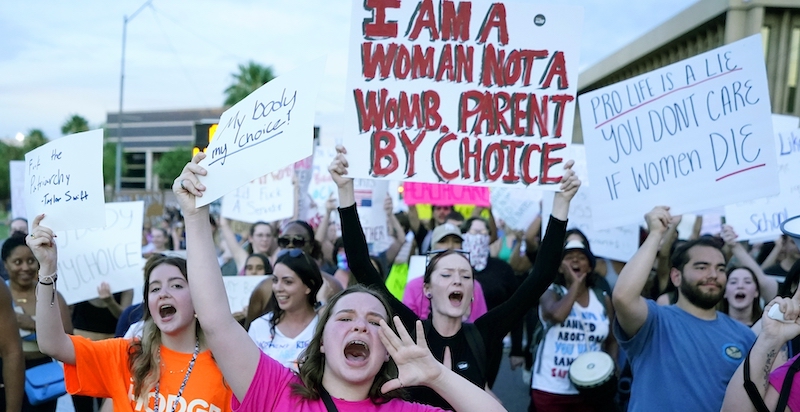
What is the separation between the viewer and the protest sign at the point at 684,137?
3494 mm

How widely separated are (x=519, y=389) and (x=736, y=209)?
3.23 m

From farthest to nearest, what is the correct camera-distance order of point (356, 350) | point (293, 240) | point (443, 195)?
point (443, 195)
point (293, 240)
point (356, 350)

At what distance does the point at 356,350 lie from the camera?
2.47 metres

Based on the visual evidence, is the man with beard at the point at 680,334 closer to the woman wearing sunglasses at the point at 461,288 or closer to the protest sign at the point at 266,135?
the woman wearing sunglasses at the point at 461,288

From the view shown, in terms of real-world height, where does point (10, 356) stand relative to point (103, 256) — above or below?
below

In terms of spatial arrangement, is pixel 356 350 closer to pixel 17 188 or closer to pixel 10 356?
pixel 10 356

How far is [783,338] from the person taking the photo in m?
2.75

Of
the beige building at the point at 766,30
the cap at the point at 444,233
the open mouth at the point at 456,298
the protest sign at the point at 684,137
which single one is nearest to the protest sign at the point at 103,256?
the cap at the point at 444,233

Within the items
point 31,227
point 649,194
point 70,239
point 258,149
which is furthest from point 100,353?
point 649,194

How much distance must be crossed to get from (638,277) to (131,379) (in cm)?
226

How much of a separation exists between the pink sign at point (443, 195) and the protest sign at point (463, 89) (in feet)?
14.1

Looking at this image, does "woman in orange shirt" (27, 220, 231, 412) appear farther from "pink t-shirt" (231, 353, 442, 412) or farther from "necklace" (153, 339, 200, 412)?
"pink t-shirt" (231, 353, 442, 412)

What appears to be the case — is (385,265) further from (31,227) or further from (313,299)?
(31,227)

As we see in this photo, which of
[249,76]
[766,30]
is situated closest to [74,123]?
[249,76]
